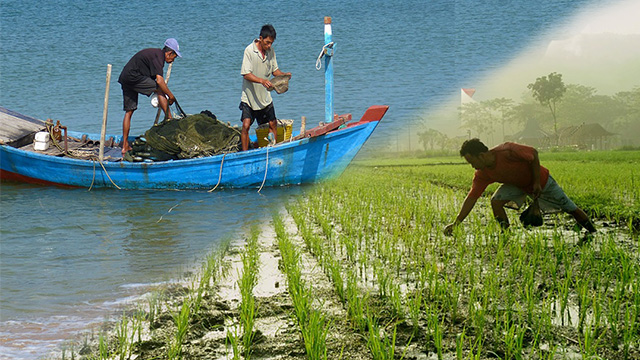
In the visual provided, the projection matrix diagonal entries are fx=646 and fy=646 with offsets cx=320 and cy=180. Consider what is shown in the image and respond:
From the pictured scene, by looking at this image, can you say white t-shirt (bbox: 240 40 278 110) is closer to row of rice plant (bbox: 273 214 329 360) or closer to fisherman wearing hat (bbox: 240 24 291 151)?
fisherman wearing hat (bbox: 240 24 291 151)

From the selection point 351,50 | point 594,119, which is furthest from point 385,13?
point 594,119

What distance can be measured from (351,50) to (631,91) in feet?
55.5

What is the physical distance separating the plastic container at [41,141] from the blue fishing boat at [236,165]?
0.38 feet

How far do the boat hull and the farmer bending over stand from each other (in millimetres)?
4509

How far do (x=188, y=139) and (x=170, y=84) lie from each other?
21.5 meters

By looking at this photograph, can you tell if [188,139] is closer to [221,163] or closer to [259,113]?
[221,163]

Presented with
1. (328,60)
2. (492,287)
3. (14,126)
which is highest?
(328,60)

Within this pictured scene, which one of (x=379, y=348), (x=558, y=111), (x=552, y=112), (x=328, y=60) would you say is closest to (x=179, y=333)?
(x=379, y=348)

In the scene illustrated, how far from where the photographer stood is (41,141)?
10516 mm

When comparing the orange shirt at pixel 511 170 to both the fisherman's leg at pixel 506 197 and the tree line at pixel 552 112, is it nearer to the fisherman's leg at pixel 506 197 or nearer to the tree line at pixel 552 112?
the fisherman's leg at pixel 506 197

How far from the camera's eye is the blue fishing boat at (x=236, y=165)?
939cm

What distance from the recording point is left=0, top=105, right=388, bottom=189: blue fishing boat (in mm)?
9391

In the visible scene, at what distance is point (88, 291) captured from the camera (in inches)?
164

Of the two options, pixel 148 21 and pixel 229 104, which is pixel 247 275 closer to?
pixel 229 104
